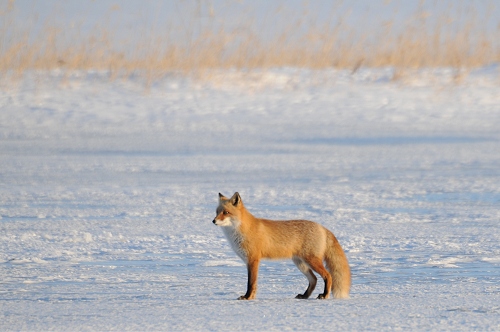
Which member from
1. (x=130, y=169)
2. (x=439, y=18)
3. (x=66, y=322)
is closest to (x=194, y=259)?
(x=66, y=322)

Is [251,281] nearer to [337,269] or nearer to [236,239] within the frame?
[236,239]

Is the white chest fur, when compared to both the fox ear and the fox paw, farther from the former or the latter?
the fox paw

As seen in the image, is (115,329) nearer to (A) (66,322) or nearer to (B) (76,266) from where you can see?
(A) (66,322)

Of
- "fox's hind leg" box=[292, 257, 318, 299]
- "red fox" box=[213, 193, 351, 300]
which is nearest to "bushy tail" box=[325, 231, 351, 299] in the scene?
"red fox" box=[213, 193, 351, 300]

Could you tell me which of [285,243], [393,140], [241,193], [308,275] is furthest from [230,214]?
[393,140]

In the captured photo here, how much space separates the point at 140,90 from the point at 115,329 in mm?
11488

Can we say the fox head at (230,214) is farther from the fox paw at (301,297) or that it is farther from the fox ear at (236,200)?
the fox paw at (301,297)

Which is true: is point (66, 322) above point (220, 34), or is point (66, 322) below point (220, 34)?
below

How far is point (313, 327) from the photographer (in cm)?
350

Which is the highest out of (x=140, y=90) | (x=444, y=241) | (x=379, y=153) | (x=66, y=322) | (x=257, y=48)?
(x=257, y=48)

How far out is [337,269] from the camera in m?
4.48

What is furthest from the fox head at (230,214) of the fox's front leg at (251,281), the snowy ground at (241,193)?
the snowy ground at (241,193)

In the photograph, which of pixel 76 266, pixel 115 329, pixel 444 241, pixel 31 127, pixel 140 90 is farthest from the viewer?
pixel 140 90

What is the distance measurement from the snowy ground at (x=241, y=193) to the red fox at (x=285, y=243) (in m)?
0.17
